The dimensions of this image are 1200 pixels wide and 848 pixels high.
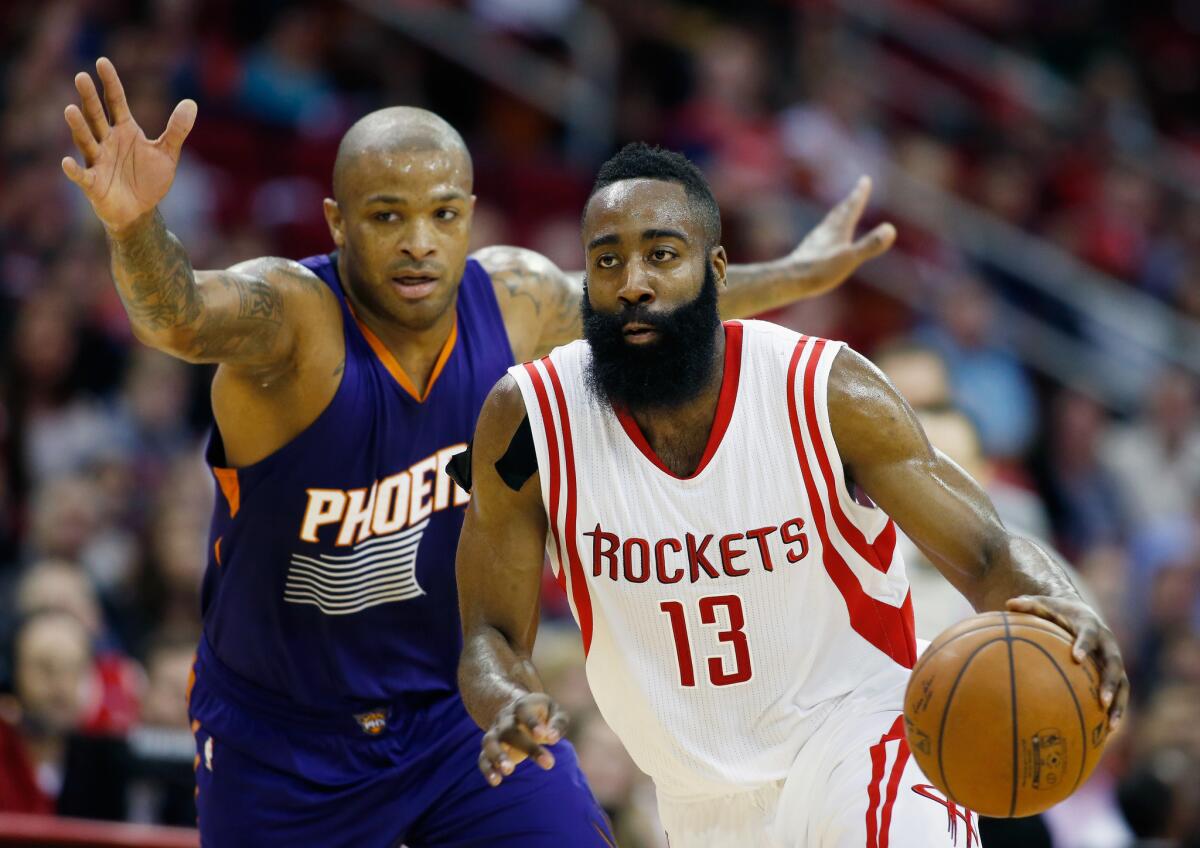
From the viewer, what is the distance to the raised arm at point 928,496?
3.67 meters

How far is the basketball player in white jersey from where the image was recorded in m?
3.80

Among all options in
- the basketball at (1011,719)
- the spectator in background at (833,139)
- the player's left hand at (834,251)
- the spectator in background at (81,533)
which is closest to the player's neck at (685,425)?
the basketball at (1011,719)

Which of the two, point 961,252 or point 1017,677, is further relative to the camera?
point 961,252

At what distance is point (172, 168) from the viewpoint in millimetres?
3936

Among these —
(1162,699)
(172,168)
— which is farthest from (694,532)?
(1162,699)

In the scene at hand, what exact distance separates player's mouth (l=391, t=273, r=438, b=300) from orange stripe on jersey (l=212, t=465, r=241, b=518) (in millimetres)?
642

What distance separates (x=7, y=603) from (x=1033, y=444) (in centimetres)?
607

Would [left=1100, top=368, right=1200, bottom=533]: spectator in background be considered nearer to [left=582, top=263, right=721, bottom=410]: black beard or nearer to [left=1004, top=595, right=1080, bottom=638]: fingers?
[left=582, top=263, right=721, bottom=410]: black beard

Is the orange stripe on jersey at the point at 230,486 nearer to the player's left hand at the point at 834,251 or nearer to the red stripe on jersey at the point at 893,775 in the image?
the red stripe on jersey at the point at 893,775

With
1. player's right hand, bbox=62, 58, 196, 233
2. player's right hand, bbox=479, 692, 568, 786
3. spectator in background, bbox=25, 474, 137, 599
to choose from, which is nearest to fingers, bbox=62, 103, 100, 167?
player's right hand, bbox=62, 58, 196, 233

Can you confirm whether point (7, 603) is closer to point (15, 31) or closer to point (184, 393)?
point (184, 393)

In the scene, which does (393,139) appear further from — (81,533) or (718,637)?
(81,533)

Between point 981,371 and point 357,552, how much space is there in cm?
651

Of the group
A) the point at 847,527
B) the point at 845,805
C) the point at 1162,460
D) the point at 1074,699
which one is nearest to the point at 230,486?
the point at 847,527
